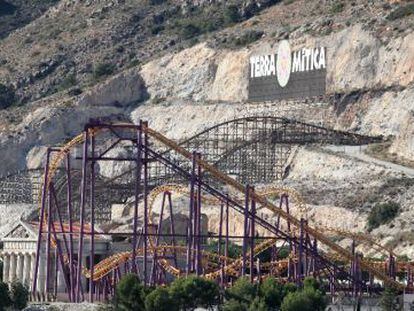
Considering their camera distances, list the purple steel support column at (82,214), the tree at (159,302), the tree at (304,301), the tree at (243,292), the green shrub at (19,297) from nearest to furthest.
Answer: the tree at (304,301) < the tree at (159,302) < the tree at (243,292) < the green shrub at (19,297) < the purple steel support column at (82,214)

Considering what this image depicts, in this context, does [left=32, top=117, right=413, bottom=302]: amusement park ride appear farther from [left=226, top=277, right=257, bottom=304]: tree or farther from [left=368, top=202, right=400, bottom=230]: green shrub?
[left=368, top=202, right=400, bottom=230]: green shrub

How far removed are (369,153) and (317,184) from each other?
5542 millimetres

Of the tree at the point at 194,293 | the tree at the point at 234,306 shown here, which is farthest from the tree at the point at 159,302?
the tree at the point at 234,306

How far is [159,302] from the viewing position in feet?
456

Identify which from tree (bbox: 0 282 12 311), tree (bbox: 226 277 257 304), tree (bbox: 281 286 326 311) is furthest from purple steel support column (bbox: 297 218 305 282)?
tree (bbox: 0 282 12 311)

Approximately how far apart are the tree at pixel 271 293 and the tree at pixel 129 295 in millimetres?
6397

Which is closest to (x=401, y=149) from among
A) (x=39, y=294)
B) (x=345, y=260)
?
(x=345, y=260)

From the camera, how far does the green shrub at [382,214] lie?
177 m

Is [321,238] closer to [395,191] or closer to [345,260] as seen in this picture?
[345,260]

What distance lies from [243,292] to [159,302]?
19.5 ft

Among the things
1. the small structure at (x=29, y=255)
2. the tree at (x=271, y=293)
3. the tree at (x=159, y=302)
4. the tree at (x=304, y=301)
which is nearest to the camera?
the tree at (x=304, y=301)

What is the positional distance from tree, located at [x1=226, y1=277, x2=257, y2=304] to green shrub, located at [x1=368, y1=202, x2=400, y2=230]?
3338 centimetres

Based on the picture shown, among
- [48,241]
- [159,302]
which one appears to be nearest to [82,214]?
[48,241]

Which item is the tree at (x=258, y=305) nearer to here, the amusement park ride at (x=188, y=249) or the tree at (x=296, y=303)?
the tree at (x=296, y=303)
